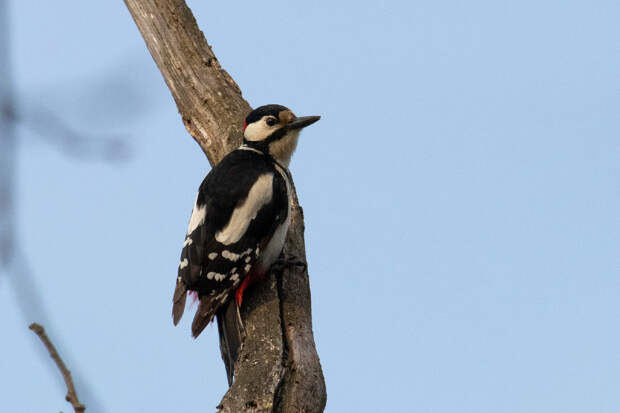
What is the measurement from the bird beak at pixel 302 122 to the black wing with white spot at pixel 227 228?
0.49m

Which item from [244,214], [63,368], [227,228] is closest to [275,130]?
[244,214]

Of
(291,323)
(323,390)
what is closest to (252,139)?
(291,323)

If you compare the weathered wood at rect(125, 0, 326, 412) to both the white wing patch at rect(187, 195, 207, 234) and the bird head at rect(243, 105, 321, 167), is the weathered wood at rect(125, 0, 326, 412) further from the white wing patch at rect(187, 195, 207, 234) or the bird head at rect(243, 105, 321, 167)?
the white wing patch at rect(187, 195, 207, 234)

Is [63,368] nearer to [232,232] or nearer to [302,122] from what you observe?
[232,232]

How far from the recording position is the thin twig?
1173 mm

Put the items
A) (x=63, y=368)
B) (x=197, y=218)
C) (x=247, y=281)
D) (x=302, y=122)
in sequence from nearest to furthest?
(x=63, y=368)
(x=247, y=281)
(x=197, y=218)
(x=302, y=122)

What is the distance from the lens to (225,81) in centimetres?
516

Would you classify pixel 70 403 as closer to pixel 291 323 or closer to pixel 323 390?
pixel 323 390

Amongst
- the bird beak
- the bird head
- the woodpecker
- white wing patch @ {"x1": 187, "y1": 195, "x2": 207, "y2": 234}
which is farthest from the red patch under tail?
the bird beak

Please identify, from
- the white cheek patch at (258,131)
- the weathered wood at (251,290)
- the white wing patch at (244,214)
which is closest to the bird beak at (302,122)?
the white cheek patch at (258,131)

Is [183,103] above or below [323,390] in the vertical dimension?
above

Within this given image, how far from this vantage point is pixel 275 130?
4.93 meters

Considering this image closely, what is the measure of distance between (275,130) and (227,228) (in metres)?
0.91

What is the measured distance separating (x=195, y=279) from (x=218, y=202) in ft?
1.56
